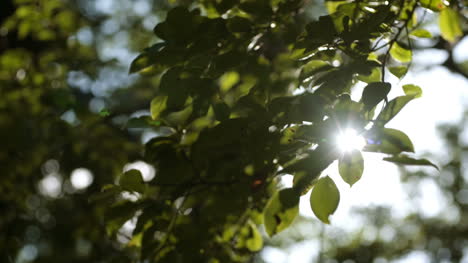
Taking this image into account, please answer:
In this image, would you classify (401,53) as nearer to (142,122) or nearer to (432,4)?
(432,4)

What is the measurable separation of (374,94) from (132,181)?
0.73 metres

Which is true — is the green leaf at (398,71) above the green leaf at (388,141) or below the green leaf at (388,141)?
below

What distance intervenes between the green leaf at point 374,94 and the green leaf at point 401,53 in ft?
1.23

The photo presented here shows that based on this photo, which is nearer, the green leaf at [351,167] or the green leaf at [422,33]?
the green leaf at [351,167]

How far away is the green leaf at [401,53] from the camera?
3.96 ft

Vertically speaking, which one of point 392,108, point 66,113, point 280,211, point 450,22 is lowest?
point 66,113

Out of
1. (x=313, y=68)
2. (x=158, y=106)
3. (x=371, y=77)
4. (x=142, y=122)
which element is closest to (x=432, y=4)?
(x=371, y=77)

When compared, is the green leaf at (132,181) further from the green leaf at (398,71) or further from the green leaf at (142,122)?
the green leaf at (398,71)

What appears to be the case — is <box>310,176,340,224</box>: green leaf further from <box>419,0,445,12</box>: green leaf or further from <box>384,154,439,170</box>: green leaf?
<box>419,0,445,12</box>: green leaf

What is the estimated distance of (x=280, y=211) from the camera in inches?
40.0

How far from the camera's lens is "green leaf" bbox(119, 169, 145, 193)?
1.15 m

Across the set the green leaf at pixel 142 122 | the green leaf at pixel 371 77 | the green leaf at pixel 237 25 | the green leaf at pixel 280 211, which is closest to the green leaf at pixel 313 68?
the green leaf at pixel 371 77

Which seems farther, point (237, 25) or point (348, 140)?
point (237, 25)

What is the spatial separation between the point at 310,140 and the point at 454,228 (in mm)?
12427
